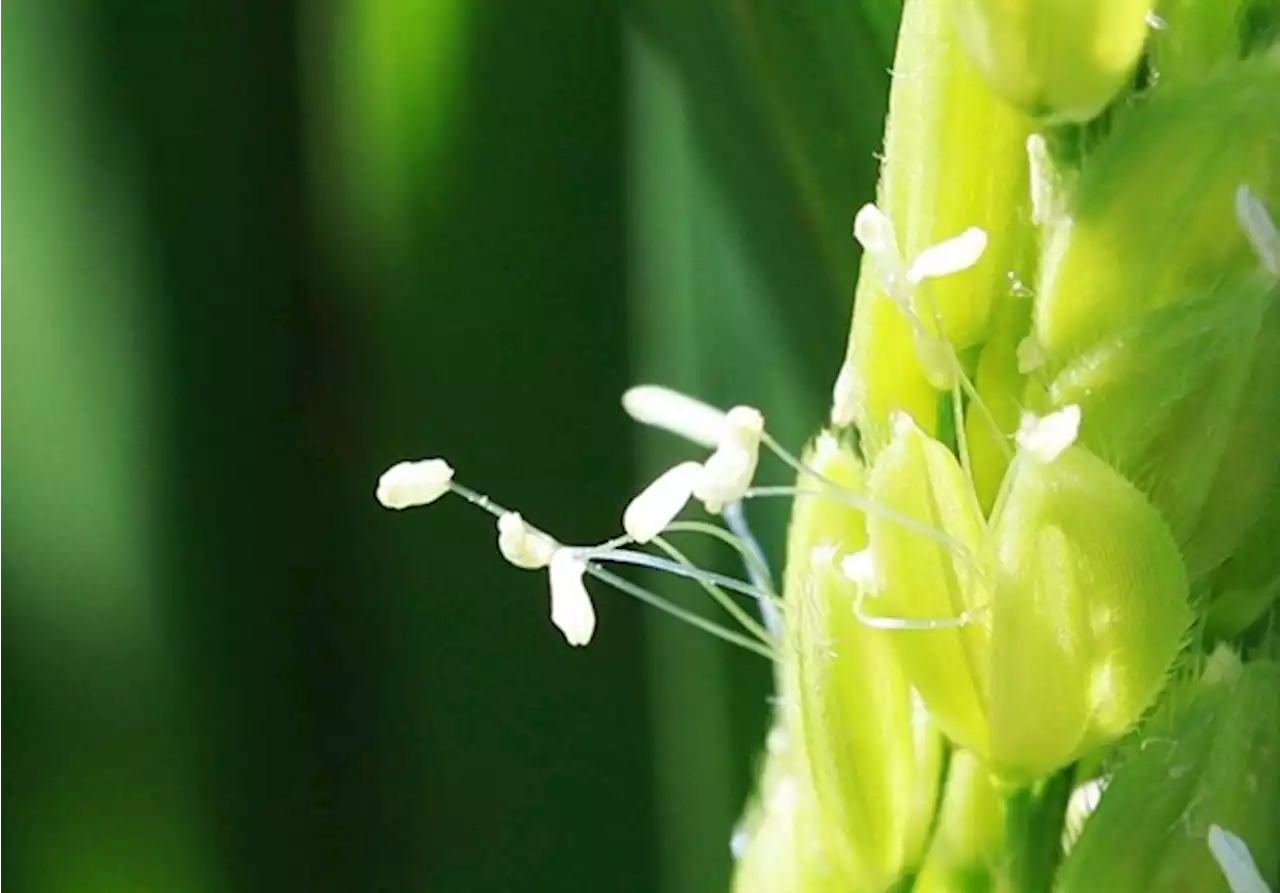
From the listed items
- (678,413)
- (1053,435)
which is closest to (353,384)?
(678,413)

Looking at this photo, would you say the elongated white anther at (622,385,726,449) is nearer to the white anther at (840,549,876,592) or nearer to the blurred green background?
the white anther at (840,549,876,592)

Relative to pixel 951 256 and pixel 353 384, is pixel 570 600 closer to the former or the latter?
pixel 951 256

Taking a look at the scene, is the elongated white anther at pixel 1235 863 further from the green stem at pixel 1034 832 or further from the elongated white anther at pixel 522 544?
the elongated white anther at pixel 522 544

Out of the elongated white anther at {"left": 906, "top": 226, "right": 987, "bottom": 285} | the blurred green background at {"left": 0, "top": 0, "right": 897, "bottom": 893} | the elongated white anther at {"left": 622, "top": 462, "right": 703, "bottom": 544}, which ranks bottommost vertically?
the elongated white anther at {"left": 622, "top": 462, "right": 703, "bottom": 544}

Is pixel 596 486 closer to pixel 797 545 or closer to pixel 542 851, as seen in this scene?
pixel 542 851

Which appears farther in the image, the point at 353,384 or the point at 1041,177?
the point at 353,384

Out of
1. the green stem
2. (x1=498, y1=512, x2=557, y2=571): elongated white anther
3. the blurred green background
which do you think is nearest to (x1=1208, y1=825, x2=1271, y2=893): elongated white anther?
the green stem
